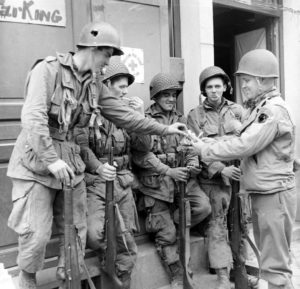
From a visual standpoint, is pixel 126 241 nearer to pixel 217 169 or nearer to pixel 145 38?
pixel 217 169

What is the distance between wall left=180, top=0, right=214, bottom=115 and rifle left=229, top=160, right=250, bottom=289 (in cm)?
138

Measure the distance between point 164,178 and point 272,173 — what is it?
1.15 m

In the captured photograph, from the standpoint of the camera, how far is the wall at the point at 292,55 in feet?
20.5

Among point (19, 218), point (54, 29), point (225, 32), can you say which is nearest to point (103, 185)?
point (19, 218)

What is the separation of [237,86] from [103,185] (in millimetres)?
3963

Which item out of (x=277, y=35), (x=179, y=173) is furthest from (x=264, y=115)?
(x=277, y=35)

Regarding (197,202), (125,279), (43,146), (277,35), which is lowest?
(125,279)

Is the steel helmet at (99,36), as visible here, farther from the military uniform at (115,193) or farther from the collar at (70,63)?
the military uniform at (115,193)

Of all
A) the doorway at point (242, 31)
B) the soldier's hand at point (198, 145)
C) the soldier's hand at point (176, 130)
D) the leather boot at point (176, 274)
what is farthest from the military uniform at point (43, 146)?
the doorway at point (242, 31)

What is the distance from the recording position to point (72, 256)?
9.50 ft

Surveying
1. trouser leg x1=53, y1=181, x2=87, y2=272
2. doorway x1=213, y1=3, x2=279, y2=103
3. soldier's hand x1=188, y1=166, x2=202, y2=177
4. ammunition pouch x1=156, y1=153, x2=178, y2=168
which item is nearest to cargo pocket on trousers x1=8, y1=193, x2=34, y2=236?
trouser leg x1=53, y1=181, x2=87, y2=272

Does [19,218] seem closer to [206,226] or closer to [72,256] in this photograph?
[72,256]

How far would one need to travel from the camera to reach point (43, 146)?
9.16 ft

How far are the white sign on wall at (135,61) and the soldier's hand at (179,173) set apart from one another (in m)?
1.11
